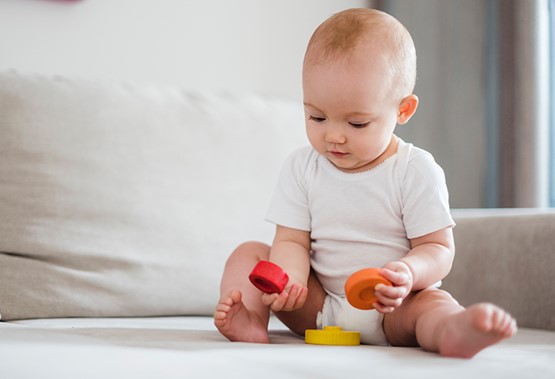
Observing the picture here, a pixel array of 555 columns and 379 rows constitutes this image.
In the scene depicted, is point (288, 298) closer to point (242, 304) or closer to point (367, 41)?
point (242, 304)

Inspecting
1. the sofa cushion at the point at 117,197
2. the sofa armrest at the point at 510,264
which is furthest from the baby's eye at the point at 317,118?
the sofa armrest at the point at 510,264

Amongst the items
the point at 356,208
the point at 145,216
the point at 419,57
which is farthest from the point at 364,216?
the point at 419,57

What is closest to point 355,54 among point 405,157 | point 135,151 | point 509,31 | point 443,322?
point 405,157

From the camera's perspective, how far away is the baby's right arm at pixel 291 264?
1.12 metres

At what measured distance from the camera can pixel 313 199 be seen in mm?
1251

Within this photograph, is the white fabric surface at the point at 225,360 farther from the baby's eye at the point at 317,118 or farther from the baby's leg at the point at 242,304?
the baby's eye at the point at 317,118

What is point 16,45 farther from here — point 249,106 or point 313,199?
point 313,199

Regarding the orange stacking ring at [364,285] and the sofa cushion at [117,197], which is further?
the sofa cushion at [117,197]

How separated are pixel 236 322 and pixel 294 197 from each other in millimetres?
254

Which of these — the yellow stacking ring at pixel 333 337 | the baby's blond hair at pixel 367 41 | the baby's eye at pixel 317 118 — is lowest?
the yellow stacking ring at pixel 333 337

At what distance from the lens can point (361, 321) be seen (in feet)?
3.77

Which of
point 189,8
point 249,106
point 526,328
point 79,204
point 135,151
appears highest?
point 189,8

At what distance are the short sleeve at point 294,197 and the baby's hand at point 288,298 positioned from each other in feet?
0.52

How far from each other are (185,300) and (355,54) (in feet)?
2.14
